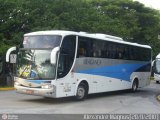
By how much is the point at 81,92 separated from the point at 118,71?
4.88m

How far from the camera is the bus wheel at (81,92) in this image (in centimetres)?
1965

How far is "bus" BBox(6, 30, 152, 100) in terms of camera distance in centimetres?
1773

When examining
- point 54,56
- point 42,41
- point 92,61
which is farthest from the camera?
point 92,61

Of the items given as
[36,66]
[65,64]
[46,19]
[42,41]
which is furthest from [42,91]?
[46,19]

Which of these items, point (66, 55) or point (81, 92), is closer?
point (66, 55)

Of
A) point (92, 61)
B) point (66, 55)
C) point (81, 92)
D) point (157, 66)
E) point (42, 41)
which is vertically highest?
point (42, 41)

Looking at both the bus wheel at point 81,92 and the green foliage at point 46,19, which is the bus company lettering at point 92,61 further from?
the green foliage at point 46,19

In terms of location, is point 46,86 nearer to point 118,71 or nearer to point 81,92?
point 81,92

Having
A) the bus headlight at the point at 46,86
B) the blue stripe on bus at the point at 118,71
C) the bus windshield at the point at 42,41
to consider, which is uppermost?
the bus windshield at the point at 42,41

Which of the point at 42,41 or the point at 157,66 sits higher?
the point at 42,41

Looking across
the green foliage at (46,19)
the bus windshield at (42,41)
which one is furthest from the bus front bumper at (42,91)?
the green foliage at (46,19)

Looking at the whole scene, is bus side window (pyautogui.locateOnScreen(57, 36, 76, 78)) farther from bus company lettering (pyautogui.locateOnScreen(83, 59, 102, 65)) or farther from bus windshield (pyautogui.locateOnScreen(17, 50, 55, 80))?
bus company lettering (pyautogui.locateOnScreen(83, 59, 102, 65))

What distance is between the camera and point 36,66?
705 inches

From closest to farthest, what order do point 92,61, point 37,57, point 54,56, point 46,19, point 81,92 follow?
point 54,56, point 37,57, point 81,92, point 92,61, point 46,19
